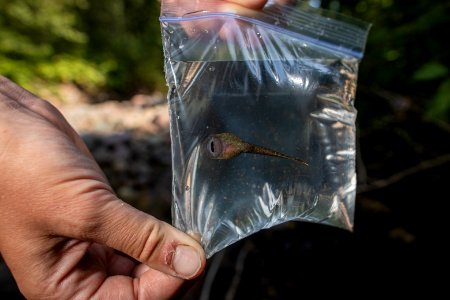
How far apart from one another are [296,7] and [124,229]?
72cm

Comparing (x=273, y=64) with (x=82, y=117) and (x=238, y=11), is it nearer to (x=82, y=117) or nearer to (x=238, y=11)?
(x=238, y=11)

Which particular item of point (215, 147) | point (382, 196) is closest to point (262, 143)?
point (215, 147)

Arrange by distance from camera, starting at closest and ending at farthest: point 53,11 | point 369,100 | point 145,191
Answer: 1. point 369,100
2. point 145,191
3. point 53,11

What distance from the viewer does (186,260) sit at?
0.89 m

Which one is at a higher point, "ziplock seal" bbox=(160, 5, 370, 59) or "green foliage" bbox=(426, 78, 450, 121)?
"ziplock seal" bbox=(160, 5, 370, 59)

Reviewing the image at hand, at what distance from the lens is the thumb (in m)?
0.86

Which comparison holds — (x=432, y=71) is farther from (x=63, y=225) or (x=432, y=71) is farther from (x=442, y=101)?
(x=63, y=225)

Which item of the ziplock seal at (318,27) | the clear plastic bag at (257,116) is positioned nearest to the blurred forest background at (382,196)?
the ziplock seal at (318,27)

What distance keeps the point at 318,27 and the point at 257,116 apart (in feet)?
1.07

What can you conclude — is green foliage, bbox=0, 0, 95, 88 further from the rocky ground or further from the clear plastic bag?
the clear plastic bag

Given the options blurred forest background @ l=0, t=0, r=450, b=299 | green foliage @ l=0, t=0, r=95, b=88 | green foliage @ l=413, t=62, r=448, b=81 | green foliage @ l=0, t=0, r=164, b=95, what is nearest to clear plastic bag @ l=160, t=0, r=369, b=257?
green foliage @ l=413, t=62, r=448, b=81

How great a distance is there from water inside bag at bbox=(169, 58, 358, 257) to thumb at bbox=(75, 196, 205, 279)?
0.17 ft

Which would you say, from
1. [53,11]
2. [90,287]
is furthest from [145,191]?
[53,11]

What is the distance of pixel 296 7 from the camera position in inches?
44.8
